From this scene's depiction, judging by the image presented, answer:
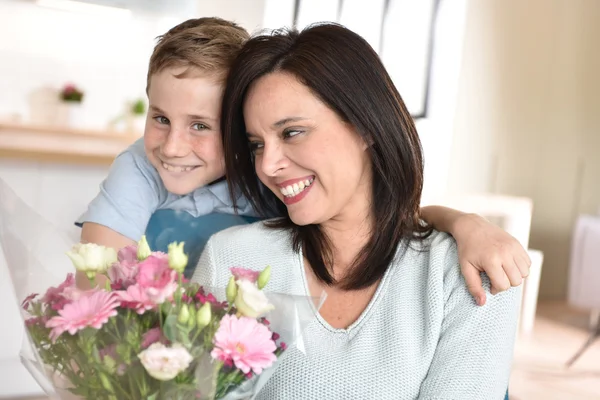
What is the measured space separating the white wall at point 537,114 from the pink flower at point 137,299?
5.82 metres

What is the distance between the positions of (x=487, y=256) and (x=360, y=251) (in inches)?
13.5

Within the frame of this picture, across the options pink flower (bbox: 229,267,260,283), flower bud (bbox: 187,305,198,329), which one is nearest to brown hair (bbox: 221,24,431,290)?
pink flower (bbox: 229,267,260,283)

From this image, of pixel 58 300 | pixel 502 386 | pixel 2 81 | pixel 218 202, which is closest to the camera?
pixel 58 300

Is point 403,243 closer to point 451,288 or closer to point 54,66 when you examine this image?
point 451,288

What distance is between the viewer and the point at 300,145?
4.81 ft

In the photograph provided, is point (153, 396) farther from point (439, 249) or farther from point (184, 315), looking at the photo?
point (439, 249)

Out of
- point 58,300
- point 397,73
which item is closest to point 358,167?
point 58,300

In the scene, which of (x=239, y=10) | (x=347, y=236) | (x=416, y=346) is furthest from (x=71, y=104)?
(x=416, y=346)

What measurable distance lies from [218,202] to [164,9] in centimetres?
519

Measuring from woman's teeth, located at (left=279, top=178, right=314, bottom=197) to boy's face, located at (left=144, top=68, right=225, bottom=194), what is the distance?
0.24 m

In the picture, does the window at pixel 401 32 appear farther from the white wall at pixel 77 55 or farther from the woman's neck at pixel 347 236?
the woman's neck at pixel 347 236

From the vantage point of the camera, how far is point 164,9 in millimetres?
6656

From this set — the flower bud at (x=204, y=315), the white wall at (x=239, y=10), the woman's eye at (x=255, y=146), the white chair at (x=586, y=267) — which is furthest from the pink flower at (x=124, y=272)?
the white wall at (x=239, y=10)

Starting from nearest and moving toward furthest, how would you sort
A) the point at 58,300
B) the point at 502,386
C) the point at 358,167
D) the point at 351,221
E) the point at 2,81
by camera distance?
the point at 58,300, the point at 502,386, the point at 358,167, the point at 351,221, the point at 2,81
